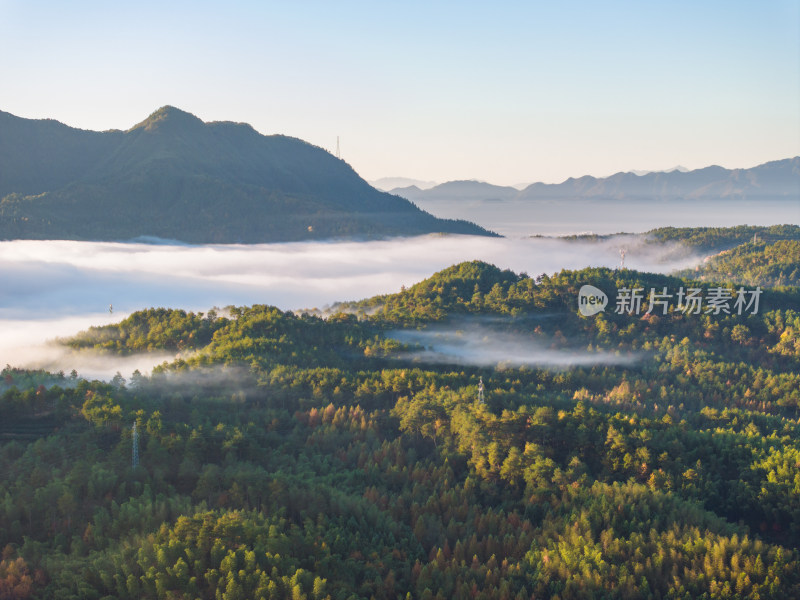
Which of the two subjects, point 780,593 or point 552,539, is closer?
point 780,593

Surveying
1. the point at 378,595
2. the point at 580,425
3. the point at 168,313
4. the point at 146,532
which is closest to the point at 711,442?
the point at 580,425

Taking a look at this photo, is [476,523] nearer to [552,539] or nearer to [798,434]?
[552,539]

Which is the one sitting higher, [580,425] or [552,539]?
[580,425]

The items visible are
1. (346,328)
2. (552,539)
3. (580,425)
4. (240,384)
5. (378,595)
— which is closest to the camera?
(378,595)

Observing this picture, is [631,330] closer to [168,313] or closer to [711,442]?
[711,442]

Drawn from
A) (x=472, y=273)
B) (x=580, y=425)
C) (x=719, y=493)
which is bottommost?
(x=719, y=493)

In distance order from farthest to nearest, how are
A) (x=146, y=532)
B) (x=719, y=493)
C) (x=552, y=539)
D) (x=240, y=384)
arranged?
(x=240, y=384) < (x=719, y=493) < (x=552, y=539) < (x=146, y=532)
